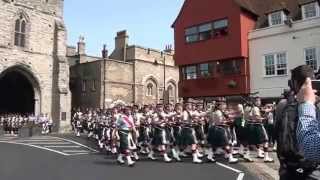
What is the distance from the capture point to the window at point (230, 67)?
30.4 m

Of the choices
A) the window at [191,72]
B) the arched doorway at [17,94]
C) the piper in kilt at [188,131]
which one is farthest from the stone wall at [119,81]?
the piper in kilt at [188,131]

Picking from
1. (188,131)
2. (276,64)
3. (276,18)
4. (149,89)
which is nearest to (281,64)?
(276,64)

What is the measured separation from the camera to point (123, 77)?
151ft

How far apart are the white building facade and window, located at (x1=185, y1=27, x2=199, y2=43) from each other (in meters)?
4.07

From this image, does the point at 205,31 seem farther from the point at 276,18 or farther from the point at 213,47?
the point at 276,18

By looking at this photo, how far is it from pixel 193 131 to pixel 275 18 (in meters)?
15.8

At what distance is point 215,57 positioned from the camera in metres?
31.2

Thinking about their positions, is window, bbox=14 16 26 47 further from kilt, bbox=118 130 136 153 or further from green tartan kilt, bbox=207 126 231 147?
green tartan kilt, bbox=207 126 231 147

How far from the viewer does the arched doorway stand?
40.4 meters

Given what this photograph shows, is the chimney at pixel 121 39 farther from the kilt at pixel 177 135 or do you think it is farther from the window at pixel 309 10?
the kilt at pixel 177 135

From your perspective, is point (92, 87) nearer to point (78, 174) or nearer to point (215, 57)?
point (215, 57)

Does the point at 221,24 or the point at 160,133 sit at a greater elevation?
the point at 221,24

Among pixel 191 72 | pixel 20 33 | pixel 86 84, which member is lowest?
pixel 191 72

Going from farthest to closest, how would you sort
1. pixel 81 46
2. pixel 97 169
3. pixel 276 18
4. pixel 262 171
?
pixel 81 46
pixel 276 18
pixel 97 169
pixel 262 171
